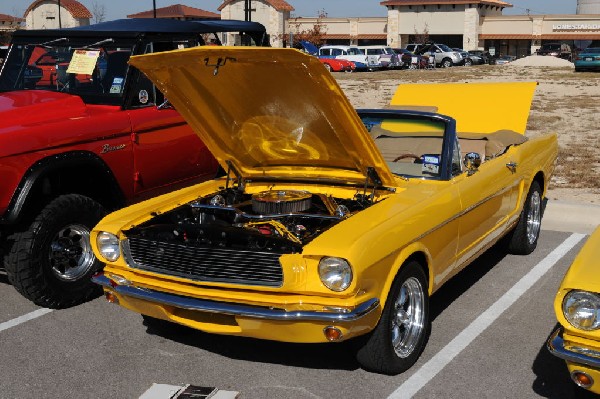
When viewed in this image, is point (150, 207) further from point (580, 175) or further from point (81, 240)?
point (580, 175)

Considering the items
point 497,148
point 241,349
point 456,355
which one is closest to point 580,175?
point 497,148

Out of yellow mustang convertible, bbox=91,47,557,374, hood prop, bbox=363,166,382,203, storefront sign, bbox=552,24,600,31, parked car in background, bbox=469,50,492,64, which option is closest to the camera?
yellow mustang convertible, bbox=91,47,557,374

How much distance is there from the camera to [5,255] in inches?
225

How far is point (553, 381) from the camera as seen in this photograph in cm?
445

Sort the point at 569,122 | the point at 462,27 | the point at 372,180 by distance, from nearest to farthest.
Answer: the point at 372,180
the point at 569,122
the point at 462,27

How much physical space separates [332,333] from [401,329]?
0.77 meters

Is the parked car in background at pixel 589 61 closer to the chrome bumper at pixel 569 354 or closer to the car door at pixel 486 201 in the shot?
the car door at pixel 486 201

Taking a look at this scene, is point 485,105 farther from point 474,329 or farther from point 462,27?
point 462,27

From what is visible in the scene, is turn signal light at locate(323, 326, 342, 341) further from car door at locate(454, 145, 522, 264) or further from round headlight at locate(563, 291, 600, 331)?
car door at locate(454, 145, 522, 264)

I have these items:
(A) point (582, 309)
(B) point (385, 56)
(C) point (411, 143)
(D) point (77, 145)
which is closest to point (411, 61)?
(B) point (385, 56)

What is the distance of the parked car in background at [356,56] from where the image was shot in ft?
138

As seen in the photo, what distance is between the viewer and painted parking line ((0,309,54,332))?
216 inches

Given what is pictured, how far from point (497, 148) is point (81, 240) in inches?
137

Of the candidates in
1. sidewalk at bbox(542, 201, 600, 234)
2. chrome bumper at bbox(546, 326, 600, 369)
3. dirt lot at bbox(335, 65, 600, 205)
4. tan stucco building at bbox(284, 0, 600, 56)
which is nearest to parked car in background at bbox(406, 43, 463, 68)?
dirt lot at bbox(335, 65, 600, 205)
